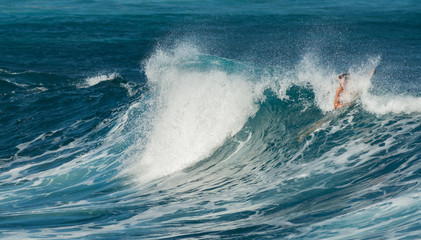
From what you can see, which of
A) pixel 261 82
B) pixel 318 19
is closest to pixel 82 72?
pixel 261 82

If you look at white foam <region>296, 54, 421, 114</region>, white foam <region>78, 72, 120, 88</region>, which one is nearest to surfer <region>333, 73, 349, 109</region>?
white foam <region>296, 54, 421, 114</region>

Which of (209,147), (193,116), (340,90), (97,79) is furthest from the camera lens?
(97,79)

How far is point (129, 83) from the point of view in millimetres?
18969

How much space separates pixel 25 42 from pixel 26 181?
16830 millimetres

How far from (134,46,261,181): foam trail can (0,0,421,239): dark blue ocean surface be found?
4 cm

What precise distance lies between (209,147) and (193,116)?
1102 mm

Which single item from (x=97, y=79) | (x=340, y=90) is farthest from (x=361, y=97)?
(x=97, y=79)

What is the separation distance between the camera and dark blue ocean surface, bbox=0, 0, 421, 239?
8.16 m

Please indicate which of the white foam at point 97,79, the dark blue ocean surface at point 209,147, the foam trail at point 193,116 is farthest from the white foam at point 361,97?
the white foam at point 97,79

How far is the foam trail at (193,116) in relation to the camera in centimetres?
Result: 1173

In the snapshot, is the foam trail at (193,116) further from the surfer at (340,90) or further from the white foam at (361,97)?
the surfer at (340,90)

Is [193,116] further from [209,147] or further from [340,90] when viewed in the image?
[340,90]

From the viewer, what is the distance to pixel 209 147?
12.0m

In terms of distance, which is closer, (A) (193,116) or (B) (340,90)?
(B) (340,90)
